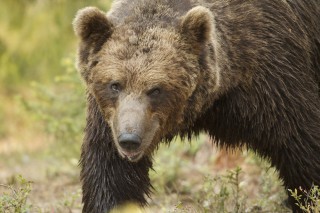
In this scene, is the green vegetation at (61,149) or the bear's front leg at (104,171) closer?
the bear's front leg at (104,171)

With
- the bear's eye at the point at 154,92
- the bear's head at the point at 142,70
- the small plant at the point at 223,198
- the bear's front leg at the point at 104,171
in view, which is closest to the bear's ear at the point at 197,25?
the bear's head at the point at 142,70

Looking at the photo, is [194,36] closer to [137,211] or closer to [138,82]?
[138,82]

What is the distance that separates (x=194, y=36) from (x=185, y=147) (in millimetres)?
6261

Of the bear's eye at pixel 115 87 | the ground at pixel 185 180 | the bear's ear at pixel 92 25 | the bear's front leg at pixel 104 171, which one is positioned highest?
the bear's ear at pixel 92 25

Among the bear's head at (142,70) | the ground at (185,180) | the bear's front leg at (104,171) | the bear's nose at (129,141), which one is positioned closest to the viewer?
the bear's nose at (129,141)

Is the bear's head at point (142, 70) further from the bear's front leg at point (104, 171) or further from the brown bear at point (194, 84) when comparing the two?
the bear's front leg at point (104, 171)

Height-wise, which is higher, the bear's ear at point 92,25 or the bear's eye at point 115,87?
the bear's ear at point 92,25

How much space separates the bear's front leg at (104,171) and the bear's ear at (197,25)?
967 mm

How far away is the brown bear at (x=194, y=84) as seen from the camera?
5609mm

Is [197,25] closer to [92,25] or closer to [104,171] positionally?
[92,25]

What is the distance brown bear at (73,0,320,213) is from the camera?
5.61 metres

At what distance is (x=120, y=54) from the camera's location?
5.65 meters

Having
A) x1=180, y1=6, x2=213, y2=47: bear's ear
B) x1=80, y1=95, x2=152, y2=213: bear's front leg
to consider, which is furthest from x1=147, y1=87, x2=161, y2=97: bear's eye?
x1=80, y1=95, x2=152, y2=213: bear's front leg

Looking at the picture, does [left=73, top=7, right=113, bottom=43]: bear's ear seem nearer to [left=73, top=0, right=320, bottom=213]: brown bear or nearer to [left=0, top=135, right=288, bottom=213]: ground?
[left=73, top=0, right=320, bottom=213]: brown bear
